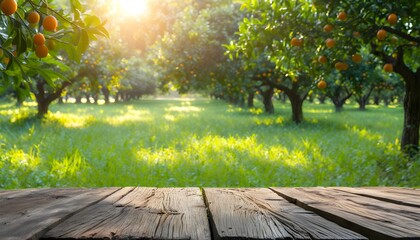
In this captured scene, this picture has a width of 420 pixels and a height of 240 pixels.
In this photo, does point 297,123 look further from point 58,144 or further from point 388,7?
point 388,7

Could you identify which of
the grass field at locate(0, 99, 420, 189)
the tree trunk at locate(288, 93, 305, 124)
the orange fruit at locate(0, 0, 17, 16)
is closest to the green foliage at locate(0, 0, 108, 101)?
the orange fruit at locate(0, 0, 17, 16)

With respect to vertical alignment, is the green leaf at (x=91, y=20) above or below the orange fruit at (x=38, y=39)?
above

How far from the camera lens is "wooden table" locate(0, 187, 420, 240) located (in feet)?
4.84

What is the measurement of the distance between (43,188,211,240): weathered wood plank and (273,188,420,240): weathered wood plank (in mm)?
597

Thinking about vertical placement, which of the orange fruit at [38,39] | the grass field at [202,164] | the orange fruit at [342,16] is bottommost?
the grass field at [202,164]

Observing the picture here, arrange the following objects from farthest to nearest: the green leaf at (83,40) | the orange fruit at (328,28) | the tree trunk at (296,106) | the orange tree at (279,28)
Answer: the tree trunk at (296,106)
the orange tree at (279,28)
the orange fruit at (328,28)
the green leaf at (83,40)

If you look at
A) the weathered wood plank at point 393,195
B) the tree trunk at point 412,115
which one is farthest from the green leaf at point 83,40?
the tree trunk at point 412,115

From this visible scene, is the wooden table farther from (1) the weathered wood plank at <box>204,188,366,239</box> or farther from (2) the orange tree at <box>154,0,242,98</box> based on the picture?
(2) the orange tree at <box>154,0,242,98</box>

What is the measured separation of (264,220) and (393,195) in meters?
1.15

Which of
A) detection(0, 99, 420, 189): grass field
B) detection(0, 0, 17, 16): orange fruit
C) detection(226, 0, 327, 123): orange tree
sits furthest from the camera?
detection(0, 99, 420, 189): grass field

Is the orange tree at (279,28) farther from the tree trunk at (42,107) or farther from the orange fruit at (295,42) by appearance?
the tree trunk at (42,107)

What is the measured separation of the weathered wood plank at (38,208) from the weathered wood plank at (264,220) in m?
0.68

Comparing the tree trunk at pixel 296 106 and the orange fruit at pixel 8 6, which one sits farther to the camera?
the tree trunk at pixel 296 106

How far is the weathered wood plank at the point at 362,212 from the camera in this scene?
150 cm
